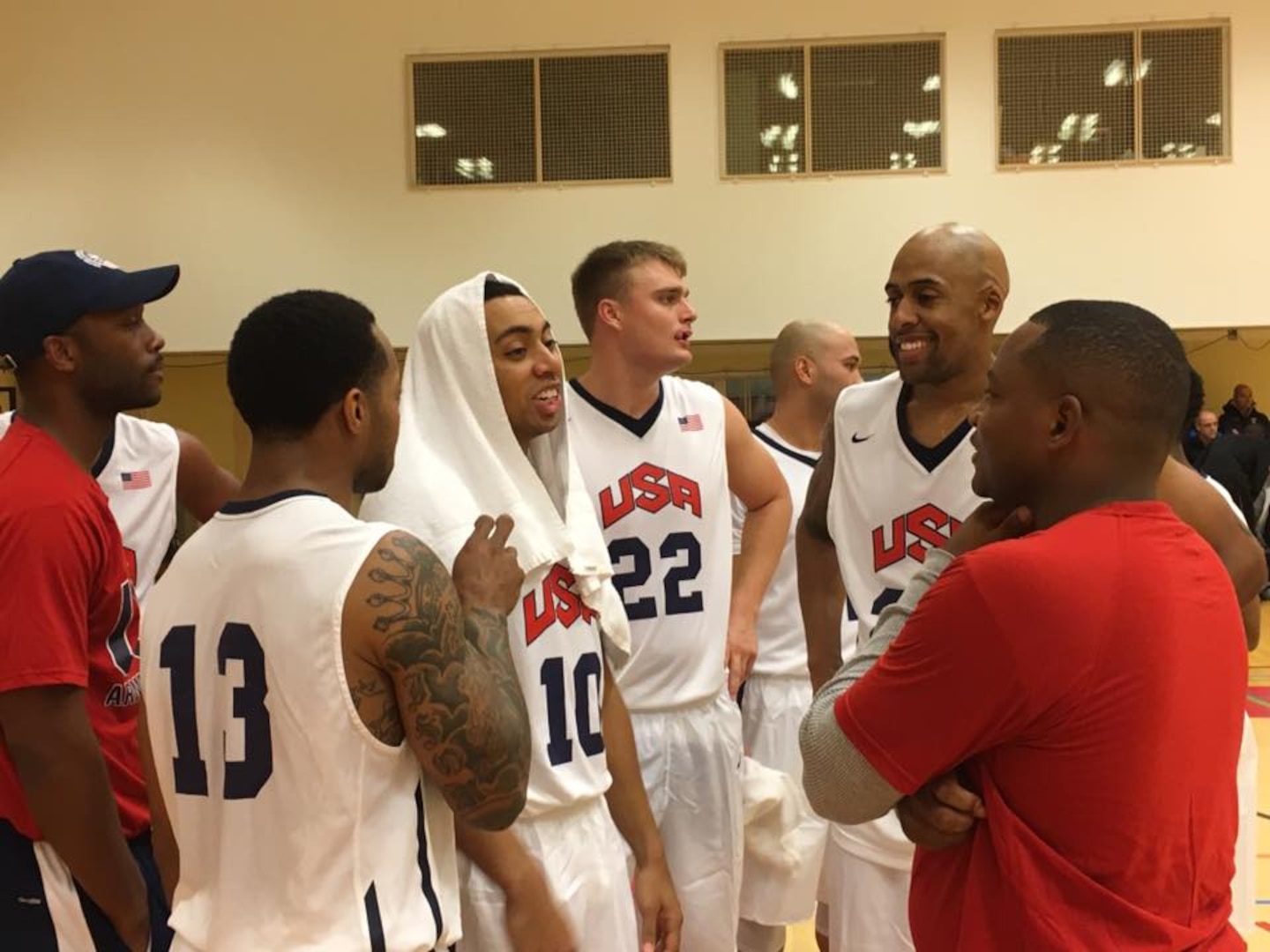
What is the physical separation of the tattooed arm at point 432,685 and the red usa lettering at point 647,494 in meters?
1.70

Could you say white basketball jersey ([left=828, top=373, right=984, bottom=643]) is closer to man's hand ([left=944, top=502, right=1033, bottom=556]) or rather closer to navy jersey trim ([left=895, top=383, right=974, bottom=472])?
navy jersey trim ([left=895, top=383, right=974, bottom=472])

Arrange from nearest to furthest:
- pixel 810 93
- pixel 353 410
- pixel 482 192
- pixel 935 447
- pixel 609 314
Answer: pixel 353 410 → pixel 935 447 → pixel 609 314 → pixel 810 93 → pixel 482 192

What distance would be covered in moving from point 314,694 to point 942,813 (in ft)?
3.09

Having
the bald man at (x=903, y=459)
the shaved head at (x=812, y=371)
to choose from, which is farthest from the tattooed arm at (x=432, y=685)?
the shaved head at (x=812, y=371)

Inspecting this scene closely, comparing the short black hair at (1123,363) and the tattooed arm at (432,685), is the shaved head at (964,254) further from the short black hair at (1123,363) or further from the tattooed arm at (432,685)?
the tattooed arm at (432,685)

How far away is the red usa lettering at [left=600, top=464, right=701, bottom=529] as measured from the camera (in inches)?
143

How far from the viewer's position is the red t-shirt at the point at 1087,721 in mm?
1624

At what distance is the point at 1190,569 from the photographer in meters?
1.70

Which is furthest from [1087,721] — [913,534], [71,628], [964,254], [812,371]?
[812,371]

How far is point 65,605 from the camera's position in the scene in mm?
2365

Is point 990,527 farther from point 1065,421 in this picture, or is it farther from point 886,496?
point 886,496

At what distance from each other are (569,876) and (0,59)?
12.1 metres

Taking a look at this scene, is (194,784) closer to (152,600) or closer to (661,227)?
(152,600)

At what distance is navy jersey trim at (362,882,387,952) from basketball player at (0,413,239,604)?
1620 millimetres
